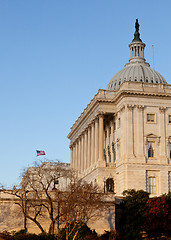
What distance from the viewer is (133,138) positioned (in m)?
78.8

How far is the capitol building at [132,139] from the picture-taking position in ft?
254

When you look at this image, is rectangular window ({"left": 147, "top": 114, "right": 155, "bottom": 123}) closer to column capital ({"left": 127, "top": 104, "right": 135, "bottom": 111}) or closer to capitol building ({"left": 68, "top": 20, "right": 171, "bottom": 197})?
capitol building ({"left": 68, "top": 20, "right": 171, "bottom": 197})

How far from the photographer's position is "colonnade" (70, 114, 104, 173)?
279 feet

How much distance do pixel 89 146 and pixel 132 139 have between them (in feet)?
50.1

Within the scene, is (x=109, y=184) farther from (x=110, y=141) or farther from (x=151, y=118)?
(x=151, y=118)

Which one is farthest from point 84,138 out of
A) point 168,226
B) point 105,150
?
point 168,226

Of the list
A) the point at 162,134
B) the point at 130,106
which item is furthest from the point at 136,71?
the point at 162,134

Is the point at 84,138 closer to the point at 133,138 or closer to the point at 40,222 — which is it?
the point at 133,138

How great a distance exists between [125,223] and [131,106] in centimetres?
2509

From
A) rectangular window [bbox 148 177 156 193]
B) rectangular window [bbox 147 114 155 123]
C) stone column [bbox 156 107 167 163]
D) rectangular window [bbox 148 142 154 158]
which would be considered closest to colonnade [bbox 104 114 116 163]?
rectangular window [bbox 147 114 155 123]

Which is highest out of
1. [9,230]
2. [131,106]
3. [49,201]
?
[131,106]

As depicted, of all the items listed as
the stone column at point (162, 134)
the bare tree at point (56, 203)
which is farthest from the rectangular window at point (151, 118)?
the bare tree at point (56, 203)

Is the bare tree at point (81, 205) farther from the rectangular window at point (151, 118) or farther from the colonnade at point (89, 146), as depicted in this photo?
the colonnade at point (89, 146)

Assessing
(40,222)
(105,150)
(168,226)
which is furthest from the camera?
(105,150)
